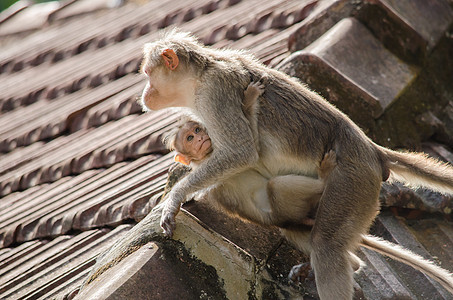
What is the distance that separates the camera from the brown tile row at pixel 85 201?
364cm

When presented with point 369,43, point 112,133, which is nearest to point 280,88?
point 369,43

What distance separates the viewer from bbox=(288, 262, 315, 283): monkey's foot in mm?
2787

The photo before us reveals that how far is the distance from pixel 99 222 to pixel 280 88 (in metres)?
1.34

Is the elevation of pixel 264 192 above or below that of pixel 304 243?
above

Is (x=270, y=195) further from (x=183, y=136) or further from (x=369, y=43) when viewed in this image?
(x=369, y=43)

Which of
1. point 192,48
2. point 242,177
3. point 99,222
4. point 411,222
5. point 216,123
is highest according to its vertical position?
point 192,48

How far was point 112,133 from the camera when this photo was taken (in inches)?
186

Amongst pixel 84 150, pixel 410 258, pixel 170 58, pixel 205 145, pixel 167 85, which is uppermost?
pixel 170 58

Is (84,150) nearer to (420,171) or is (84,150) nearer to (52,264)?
(52,264)

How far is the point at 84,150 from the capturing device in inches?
186

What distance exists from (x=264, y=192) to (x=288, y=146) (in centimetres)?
25

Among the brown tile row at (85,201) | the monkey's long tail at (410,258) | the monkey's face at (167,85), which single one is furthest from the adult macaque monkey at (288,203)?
the brown tile row at (85,201)

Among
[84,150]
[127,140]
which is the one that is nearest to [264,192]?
[127,140]

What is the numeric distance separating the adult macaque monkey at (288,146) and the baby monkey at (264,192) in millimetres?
→ 43
